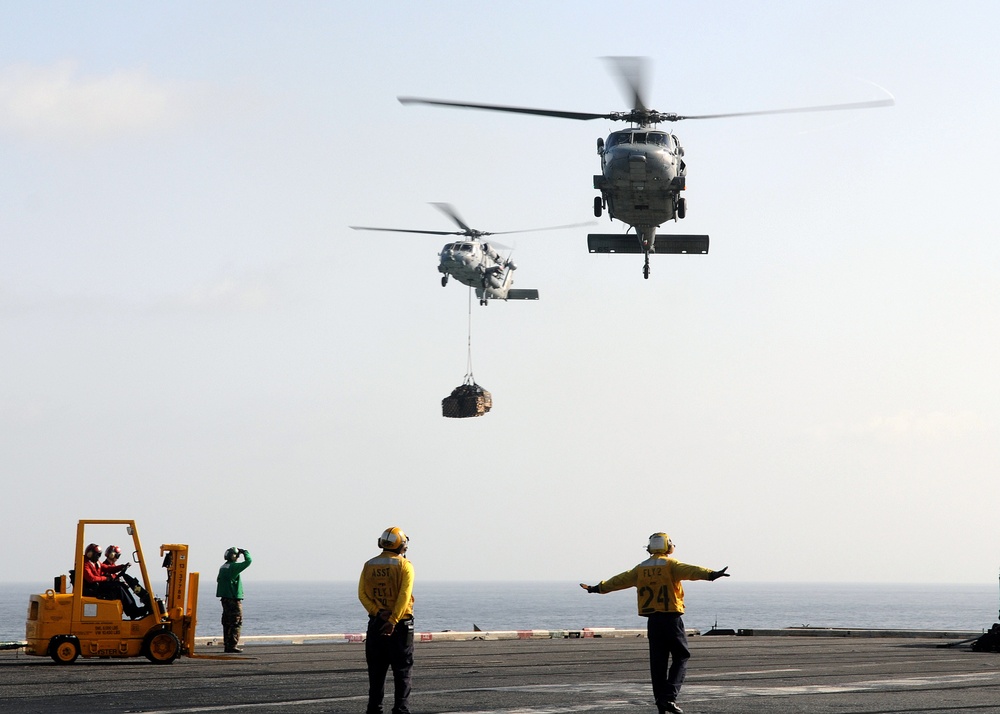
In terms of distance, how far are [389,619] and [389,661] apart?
0.43m

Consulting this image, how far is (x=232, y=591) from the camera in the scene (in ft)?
73.8

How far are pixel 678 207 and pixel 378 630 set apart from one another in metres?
24.8

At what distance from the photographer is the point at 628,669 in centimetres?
1980

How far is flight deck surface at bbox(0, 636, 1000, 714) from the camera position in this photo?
44.3 ft

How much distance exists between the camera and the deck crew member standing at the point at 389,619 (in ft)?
38.0

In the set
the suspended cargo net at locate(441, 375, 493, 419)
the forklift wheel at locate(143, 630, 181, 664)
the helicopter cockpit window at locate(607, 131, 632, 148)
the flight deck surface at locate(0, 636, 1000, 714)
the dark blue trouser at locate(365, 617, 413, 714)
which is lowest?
the flight deck surface at locate(0, 636, 1000, 714)

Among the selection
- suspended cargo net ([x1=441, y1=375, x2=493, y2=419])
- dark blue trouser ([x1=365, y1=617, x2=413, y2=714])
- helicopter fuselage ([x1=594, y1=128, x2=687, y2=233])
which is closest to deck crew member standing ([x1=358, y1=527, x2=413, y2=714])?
dark blue trouser ([x1=365, y1=617, x2=413, y2=714])

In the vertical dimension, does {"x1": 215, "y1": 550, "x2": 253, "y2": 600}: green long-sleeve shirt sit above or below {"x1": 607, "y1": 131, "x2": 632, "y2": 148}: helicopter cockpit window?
below

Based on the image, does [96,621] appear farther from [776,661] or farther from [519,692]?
[776,661]

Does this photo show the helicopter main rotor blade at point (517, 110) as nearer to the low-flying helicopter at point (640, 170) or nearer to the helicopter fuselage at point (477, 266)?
the low-flying helicopter at point (640, 170)

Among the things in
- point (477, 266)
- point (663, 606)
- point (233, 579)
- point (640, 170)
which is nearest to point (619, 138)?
point (640, 170)

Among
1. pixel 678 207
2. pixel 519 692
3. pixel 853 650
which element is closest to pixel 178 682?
pixel 519 692

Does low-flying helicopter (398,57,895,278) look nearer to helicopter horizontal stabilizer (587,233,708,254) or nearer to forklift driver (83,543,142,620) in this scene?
helicopter horizontal stabilizer (587,233,708,254)

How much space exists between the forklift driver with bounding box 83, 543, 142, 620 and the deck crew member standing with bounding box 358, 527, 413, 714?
358 inches
